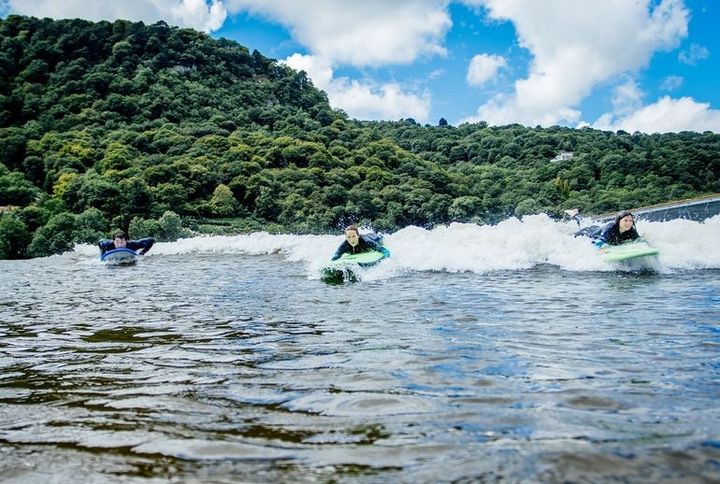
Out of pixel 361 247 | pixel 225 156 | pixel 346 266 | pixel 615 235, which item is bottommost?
pixel 346 266

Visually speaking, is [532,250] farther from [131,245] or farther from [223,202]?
[223,202]

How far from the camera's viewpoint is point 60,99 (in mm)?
77812

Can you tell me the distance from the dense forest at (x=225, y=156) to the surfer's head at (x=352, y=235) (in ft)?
111

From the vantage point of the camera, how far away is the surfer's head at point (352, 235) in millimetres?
13914

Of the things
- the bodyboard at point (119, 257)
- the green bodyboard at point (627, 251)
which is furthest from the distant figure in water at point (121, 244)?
the green bodyboard at point (627, 251)

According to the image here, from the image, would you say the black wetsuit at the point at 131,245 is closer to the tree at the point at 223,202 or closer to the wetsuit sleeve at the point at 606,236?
the wetsuit sleeve at the point at 606,236

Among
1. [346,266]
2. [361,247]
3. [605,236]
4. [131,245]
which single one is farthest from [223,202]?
[605,236]

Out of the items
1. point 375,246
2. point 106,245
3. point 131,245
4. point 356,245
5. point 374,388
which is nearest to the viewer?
point 374,388

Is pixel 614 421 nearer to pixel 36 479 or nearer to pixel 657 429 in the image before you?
pixel 657 429

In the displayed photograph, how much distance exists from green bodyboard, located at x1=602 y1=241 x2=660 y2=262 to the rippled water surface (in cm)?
368

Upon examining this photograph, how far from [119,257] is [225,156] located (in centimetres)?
4545

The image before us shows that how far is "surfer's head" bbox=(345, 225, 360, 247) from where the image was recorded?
45.6 feet

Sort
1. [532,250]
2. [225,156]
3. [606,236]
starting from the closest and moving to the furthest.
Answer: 1. [606,236]
2. [532,250]
3. [225,156]

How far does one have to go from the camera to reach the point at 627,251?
11.9 meters
